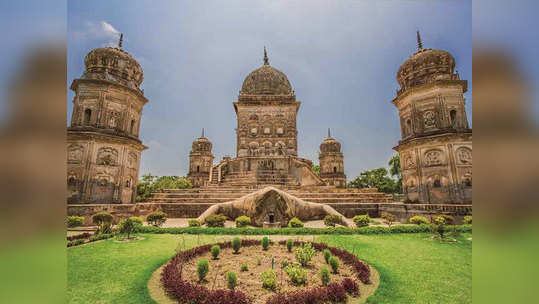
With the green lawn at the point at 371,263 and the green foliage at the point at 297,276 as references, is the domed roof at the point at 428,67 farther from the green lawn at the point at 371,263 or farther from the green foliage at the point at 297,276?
the green foliage at the point at 297,276

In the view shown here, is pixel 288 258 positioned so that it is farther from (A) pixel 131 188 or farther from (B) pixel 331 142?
(B) pixel 331 142

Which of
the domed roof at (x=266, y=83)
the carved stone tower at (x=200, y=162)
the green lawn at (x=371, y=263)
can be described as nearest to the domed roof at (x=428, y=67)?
the green lawn at (x=371, y=263)

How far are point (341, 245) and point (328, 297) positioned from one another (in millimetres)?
4910

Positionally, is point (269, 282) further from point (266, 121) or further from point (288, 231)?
point (266, 121)

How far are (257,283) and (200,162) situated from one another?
46827mm

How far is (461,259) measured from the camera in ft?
24.2

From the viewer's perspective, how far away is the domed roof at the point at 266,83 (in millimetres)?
40312

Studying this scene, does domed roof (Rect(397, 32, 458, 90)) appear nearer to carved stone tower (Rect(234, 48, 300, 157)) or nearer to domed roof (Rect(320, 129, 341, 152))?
carved stone tower (Rect(234, 48, 300, 157))

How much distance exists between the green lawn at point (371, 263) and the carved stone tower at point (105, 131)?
11118 mm

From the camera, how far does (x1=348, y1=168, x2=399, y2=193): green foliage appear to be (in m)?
47.9

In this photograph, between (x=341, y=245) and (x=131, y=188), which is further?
(x=131, y=188)

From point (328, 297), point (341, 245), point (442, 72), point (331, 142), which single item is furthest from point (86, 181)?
point (331, 142)

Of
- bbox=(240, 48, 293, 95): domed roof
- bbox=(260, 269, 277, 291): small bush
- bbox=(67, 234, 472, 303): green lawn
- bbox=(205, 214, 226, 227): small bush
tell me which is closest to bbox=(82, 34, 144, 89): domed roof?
bbox=(205, 214, 226, 227): small bush
